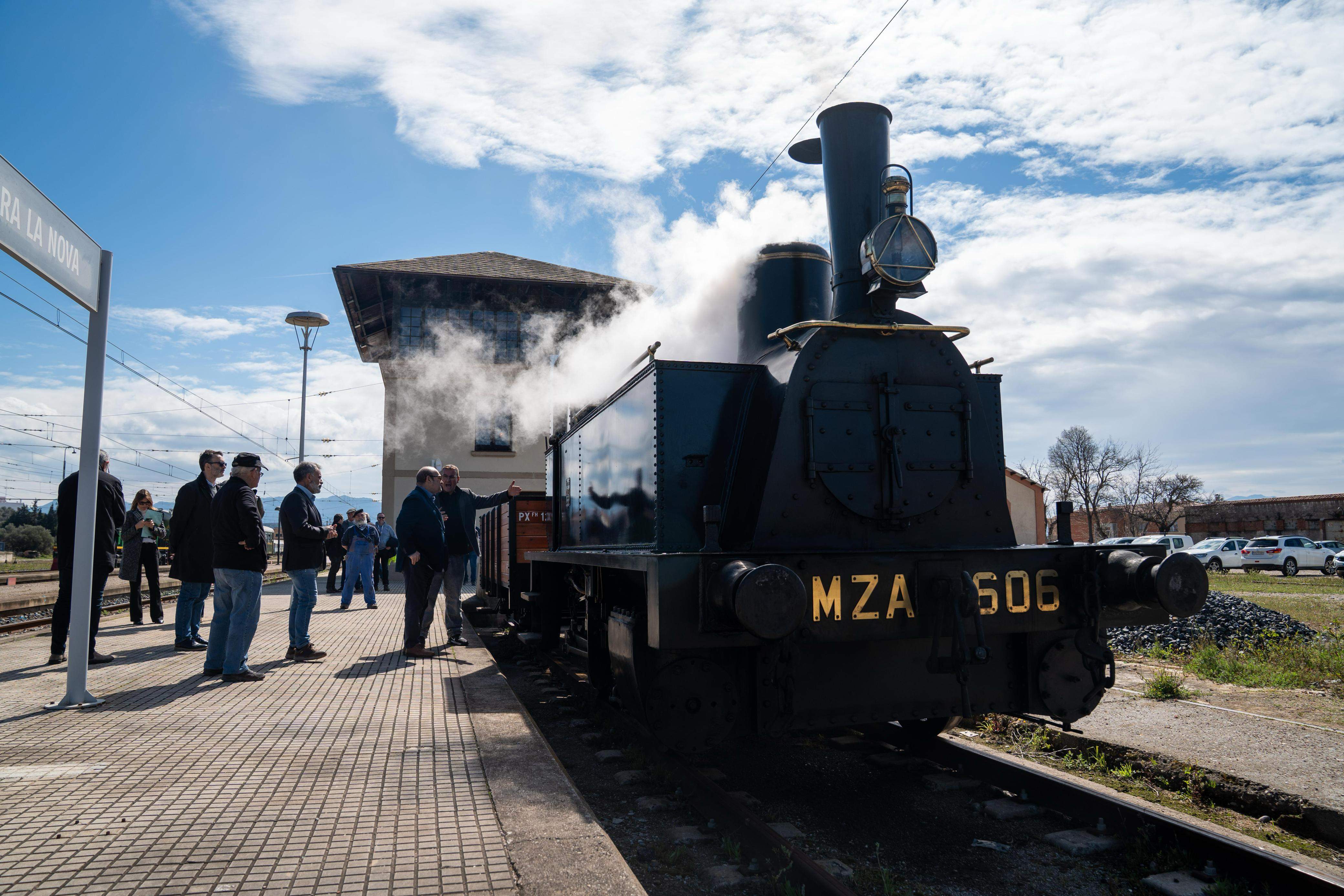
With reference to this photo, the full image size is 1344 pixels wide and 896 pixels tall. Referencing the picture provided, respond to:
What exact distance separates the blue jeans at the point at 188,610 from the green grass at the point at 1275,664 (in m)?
8.94

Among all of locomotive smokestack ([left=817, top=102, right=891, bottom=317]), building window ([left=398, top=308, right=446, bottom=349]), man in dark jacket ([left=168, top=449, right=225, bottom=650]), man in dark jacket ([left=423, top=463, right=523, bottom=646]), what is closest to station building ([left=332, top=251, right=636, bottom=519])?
building window ([left=398, top=308, right=446, bottom=349])

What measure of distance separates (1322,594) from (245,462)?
812 inches

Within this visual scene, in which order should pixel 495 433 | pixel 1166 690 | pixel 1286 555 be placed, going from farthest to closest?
pixel 1286 555, pixel 495 433, pixel 1166 690

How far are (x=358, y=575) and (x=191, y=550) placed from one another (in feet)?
16.4

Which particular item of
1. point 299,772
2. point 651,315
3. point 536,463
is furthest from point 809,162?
point 536,463

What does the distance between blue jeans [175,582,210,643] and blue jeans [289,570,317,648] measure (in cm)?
119

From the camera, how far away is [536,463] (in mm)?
22609

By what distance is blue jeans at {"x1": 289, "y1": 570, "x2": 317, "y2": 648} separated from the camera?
6.88 m

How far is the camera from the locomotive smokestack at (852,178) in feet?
15.7

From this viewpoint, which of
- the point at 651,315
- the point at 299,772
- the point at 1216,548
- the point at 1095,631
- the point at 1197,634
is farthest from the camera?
the point at 1216,548

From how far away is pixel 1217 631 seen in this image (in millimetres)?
8805

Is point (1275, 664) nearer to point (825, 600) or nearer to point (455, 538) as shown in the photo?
point (825, 600)

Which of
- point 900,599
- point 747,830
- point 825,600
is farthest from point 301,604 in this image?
point 900,599

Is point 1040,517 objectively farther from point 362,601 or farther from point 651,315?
point 362,601
